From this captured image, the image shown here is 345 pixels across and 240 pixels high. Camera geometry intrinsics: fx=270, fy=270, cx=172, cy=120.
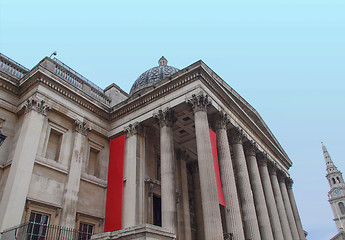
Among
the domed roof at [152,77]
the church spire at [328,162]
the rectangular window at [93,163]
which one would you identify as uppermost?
the church spire at [328,162]

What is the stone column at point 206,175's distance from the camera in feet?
41.8

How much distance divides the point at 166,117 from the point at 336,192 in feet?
350

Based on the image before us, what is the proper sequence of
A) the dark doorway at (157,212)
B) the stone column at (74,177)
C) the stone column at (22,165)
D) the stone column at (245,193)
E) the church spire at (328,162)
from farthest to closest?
the church spire at (328,162), the dark doorway at (157,212), the stone column at (245,193), the stone column at (74,177), the stone column at (22,165)

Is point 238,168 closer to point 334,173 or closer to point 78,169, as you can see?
point 78,169

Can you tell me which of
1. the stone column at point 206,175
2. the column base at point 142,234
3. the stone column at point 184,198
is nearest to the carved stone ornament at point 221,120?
the stone column at point 206,175

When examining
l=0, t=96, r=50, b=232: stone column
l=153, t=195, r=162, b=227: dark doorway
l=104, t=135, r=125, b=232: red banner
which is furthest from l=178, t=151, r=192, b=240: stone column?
l=0, t=96, r=50, b=232: stone column

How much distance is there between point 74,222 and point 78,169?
3.16 meters

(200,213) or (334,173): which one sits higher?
(334,173)

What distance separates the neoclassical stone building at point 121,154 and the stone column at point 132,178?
0.22 feet

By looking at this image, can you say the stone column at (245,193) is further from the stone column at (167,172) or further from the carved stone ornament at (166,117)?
the stone column at (167,172)

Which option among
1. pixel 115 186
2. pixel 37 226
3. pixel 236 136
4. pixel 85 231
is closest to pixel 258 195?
pixel 236 136

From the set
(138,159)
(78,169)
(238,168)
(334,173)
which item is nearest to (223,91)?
(238,168)

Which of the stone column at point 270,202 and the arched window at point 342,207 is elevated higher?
the arched window at point 342,207

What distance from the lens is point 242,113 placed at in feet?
65.6
